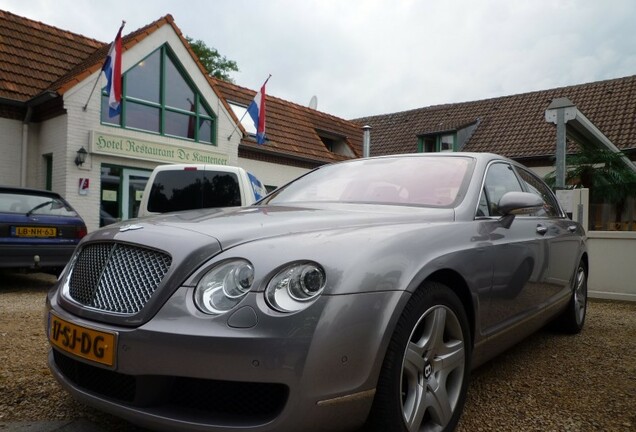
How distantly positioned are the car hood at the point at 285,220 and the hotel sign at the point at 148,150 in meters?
9.41

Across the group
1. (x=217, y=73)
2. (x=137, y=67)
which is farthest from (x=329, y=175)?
(x=217, y=73)

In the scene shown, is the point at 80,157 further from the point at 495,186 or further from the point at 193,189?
the point at 495,186

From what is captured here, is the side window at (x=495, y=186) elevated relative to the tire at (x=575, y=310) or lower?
elevated

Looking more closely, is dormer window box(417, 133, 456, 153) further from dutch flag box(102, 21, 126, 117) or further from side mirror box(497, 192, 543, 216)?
side mirror box(497, 192, 543, 216)

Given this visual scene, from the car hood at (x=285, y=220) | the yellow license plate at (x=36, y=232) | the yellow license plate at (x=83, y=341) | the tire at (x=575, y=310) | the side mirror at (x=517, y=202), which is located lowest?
the tire at (x=575, y=310)

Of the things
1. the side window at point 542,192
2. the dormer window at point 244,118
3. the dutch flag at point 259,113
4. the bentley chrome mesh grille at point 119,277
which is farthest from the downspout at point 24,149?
the side window at point 542,192

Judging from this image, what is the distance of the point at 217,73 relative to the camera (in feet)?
103

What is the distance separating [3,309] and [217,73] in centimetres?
2788

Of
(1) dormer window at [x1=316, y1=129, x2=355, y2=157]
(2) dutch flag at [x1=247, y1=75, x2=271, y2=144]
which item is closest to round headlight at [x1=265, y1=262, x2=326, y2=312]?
(2) dutch flag at [x1=247, y1=75, x2=271, y2=144]

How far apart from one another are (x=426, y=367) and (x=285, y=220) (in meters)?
0.85

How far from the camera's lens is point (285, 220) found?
227cm

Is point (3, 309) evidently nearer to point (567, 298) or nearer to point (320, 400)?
point (320, 400)

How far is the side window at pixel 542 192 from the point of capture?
3.82m

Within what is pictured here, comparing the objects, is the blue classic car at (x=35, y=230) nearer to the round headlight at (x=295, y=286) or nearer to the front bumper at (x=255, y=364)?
the front bumper at (x=255, y=364)
